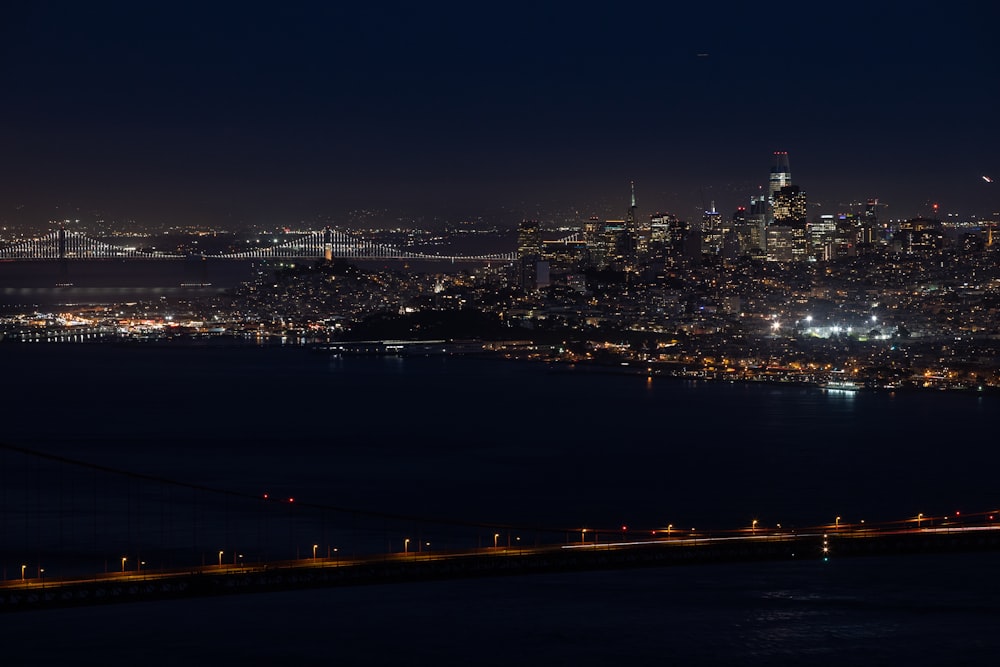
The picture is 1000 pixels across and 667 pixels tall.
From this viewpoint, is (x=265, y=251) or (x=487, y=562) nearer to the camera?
(x=487, y=562)

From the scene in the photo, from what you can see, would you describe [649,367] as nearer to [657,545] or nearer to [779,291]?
[779,291]

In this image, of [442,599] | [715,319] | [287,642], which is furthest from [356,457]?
[715,319]

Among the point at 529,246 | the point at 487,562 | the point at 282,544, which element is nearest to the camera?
the point at 487,562

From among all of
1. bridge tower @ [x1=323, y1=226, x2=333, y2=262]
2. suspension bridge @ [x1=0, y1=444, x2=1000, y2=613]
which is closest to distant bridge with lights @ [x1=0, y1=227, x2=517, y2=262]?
bridge tower @ [x1=323, y1=226, x2=333, y2=262]

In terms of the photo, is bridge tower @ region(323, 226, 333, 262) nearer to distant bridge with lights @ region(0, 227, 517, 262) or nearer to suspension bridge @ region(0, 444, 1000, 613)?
distant bridge with lights @ region(0, 227, 517, 262)

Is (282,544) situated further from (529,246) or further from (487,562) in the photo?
(529,246)

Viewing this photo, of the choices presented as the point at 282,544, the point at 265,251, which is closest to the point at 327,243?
the point at 265,251
